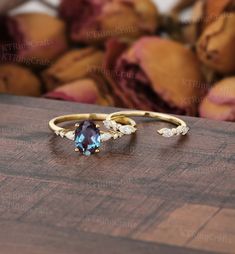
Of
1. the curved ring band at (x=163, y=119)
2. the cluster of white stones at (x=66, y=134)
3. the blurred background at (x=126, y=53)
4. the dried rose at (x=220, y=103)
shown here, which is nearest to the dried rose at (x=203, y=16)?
the blurred background at (x=126, y=53)

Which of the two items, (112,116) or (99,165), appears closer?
(99,165)

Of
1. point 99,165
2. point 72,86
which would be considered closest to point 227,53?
point 72,86

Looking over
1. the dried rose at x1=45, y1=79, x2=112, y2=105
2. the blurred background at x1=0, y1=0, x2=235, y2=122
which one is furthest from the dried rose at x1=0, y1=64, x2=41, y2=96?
the dried rose at x1=45, y1=79, x2=112, y2=105

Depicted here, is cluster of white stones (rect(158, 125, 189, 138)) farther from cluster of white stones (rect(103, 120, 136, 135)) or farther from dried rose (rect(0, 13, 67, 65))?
dried rose (rect(0, 13, 67, 65))

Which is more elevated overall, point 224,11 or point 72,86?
point 224,11

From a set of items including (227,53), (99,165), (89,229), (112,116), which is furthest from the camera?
(227,53)

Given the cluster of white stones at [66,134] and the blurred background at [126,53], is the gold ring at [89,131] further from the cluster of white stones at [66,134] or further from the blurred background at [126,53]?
the blurred background at [126,53]

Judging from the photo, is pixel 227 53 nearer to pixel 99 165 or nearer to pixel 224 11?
pixel 224 11
